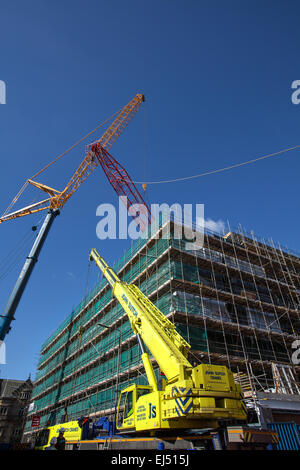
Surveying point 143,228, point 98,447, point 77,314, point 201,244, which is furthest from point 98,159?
point 98,447

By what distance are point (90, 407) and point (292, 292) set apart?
2209 centimetres

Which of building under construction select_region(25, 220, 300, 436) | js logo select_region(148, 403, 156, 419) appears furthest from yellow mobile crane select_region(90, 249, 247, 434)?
building under construction select_region(25, 220, 300, 436)

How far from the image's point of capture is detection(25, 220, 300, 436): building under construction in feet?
59.0

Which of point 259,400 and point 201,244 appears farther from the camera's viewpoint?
point 201,244

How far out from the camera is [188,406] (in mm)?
8039

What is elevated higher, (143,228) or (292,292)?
(143,228)

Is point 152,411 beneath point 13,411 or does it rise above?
beneath

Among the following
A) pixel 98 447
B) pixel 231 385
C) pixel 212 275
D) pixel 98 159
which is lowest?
pixel 98 447

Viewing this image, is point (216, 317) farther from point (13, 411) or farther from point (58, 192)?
point (13, 411)

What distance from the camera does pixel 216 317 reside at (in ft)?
65.1

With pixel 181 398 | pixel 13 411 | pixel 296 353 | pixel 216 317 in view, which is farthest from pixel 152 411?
pixel 13 411

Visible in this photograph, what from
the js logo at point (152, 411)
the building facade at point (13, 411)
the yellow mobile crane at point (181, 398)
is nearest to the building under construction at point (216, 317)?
A: the yellow mobile crane at point (181, 398)

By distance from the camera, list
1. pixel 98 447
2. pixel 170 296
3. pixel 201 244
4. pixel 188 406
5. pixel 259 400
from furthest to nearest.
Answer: pixel 201 244, pixel 170 296, pixel 259 400, pixel 98 447, pixel 188 406

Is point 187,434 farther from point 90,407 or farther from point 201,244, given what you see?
point 90,407
